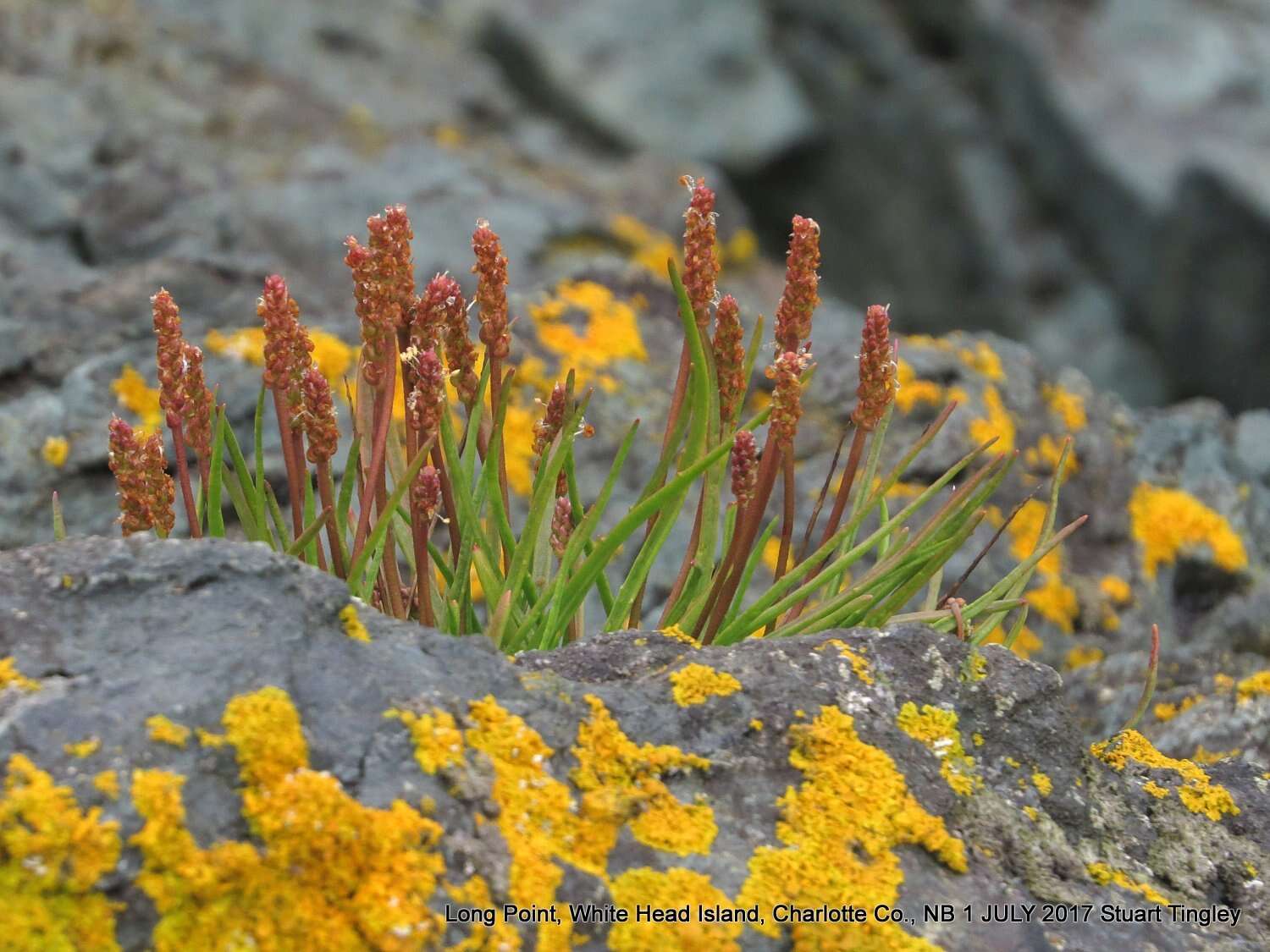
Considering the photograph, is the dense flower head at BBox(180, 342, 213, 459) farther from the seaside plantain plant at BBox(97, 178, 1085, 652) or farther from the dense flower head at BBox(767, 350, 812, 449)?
the dense flower head at BBox(767, 350, 812, 449)

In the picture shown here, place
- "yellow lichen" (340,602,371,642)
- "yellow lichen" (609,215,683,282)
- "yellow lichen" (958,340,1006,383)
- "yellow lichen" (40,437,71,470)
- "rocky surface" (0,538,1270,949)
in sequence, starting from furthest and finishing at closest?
1. "yellow lichen" (609,215,683,282)
2. "yellow lichen" (958,340,1006,383)
3. "yellow lichen" (40,437,71,470)
4. "yellow lichen" (340,602,371,642)
5. "rocky surface" (0,538,1270,949)

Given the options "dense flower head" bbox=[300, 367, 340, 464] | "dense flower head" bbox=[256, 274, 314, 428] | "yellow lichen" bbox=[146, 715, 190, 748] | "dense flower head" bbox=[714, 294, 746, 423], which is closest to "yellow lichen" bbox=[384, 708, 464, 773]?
"yellow lichen" bbox=[146, 715, 190, 748]

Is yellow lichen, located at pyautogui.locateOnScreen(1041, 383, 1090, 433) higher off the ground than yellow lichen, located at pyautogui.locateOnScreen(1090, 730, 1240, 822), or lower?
higher

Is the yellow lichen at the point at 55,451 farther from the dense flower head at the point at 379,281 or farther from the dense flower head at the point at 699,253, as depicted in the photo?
the dense flower head at the point at 699,253

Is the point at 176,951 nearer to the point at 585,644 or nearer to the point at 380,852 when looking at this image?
the point at 380,852

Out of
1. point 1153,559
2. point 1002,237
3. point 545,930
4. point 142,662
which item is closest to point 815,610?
point 545,930

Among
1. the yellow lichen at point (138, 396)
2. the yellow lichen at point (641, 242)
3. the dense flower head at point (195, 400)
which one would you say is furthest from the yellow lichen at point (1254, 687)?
the yellow lichen at point (641, 242)

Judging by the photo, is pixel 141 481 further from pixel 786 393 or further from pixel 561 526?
pixel 786 393
